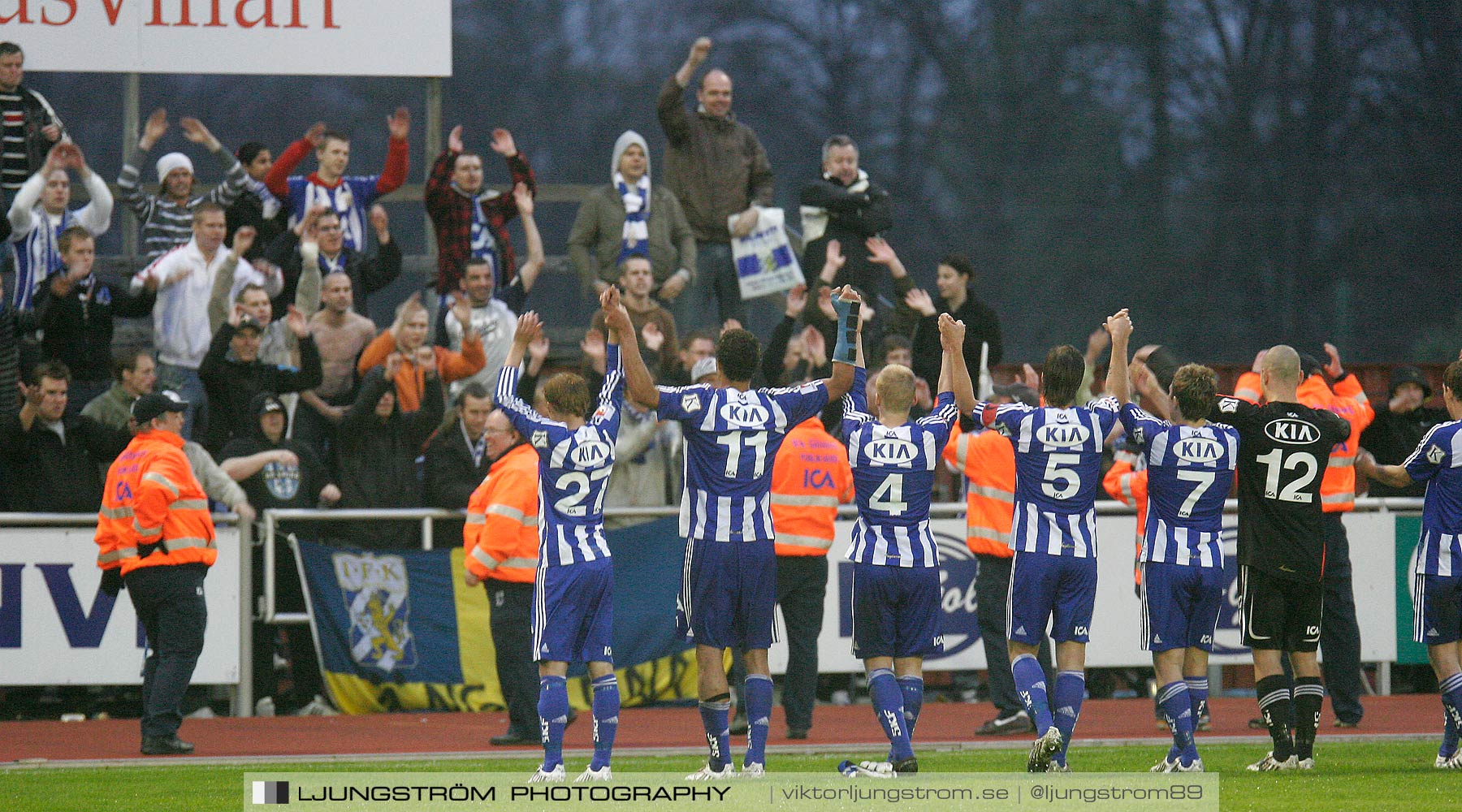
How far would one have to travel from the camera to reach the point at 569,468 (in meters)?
9.63

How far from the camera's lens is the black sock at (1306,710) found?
10188mm

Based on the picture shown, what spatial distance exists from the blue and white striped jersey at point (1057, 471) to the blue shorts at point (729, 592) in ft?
4.63

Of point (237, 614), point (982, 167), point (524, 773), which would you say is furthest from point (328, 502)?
point (982, 167)

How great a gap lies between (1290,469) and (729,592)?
327 centimetres

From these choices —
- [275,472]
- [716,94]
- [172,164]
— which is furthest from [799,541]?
[172,164]

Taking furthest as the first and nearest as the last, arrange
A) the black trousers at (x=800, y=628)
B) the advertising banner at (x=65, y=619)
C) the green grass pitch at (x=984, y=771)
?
1. the advertising banner at (x=65, y=619)
2. the black trousers at (x=800, y=628)
3. the green grass pitch at (x=984, y=771)

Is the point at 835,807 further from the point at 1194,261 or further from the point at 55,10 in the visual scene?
the point at 1194,261

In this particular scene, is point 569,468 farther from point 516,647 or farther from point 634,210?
point 634,210

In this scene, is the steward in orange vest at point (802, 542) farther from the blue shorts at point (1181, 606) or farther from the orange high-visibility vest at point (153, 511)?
the orange high-visibility vest at point (153, 511)

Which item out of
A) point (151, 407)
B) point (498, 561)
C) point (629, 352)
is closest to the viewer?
point (629, 352)

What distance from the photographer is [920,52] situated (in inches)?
773

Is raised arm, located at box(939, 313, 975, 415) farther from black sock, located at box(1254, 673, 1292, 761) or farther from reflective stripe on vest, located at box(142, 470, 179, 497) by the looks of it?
reflective stripe on vest, located at box(142, 470, 179, 497)

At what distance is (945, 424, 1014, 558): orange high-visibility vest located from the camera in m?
12.1

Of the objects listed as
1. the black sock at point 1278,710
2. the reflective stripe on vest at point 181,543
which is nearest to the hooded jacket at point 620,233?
the reflective stripe on vest at point 181,543
